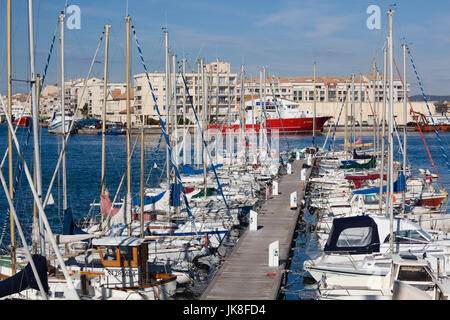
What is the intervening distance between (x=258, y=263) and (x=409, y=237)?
14.7ft

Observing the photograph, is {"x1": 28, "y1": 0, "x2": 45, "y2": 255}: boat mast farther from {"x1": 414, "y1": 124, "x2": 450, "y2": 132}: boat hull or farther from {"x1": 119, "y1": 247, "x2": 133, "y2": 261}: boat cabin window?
{"x1": 414, "y1": 124, "x2": 450, "y2": 132}: boat hull

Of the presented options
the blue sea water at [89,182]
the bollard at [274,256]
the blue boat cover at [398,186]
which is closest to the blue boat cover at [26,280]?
the blue sea water at [89,182]

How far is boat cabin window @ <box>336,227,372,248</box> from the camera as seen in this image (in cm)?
1759

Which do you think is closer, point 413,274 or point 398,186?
point 413,274

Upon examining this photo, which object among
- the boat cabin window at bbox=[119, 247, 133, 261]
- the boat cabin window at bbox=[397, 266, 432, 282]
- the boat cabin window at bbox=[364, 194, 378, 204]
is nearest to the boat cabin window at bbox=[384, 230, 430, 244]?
the boat cabin window at bbox=[397, 266, 432, 282]

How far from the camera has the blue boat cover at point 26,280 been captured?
11.9 meters

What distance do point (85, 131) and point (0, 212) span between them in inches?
3191

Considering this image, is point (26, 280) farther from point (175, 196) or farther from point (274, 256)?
point (175, 196)

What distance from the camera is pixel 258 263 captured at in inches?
704

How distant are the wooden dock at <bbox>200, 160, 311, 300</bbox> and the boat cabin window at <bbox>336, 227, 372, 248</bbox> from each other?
1.78m

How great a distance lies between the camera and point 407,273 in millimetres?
13891

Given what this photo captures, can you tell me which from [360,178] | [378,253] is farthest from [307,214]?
[378,253]

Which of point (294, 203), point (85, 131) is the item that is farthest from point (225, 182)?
point (85, 131)
